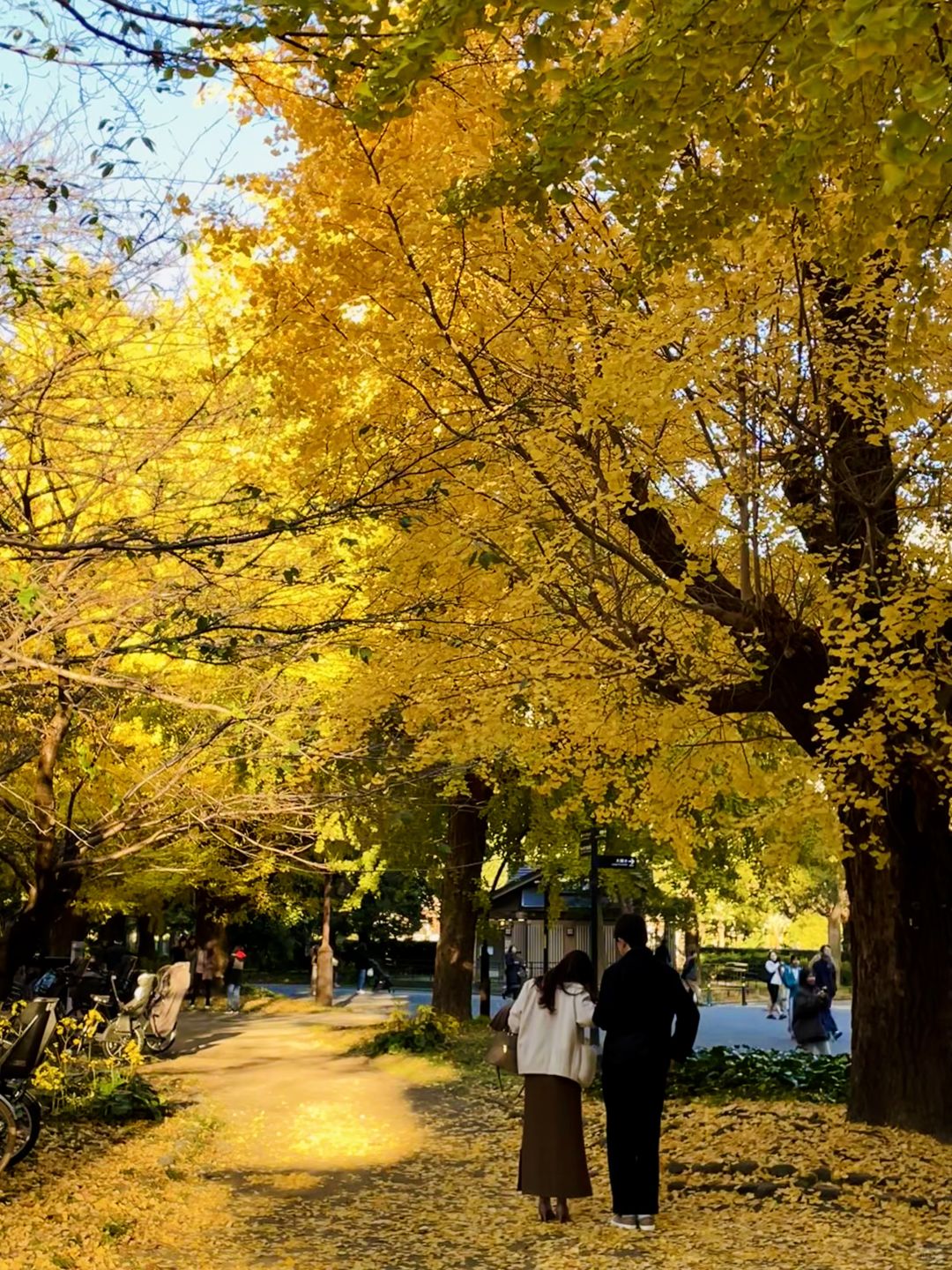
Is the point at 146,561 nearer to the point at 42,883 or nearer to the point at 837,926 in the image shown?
the point at 42,883

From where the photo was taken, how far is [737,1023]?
2511cm

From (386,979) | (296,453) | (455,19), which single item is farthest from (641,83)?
(386,979)

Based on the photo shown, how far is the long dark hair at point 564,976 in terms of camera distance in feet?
20.0

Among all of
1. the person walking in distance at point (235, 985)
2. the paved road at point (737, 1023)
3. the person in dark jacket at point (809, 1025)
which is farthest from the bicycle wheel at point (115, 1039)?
the person walking in distance at point (235, 985)

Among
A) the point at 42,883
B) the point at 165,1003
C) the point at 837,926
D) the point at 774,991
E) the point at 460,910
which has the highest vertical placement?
the point at 42,883

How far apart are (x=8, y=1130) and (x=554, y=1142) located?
11.2 feet

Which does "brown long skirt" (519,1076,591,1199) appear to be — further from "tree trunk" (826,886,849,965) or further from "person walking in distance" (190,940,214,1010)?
"tree trunk" (826,886,849,965)

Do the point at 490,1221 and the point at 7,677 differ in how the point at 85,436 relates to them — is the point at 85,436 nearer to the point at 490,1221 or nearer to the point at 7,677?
the point at 7,677

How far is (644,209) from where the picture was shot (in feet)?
16.5

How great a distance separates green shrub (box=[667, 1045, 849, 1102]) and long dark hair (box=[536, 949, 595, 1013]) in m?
4.31

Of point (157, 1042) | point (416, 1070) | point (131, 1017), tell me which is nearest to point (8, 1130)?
point (416, 1070)

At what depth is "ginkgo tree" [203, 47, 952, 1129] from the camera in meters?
6.69

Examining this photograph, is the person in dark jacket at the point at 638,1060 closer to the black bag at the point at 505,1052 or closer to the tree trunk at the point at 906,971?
the black bag at the point at 505,1052

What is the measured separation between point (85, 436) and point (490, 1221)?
192 inches
